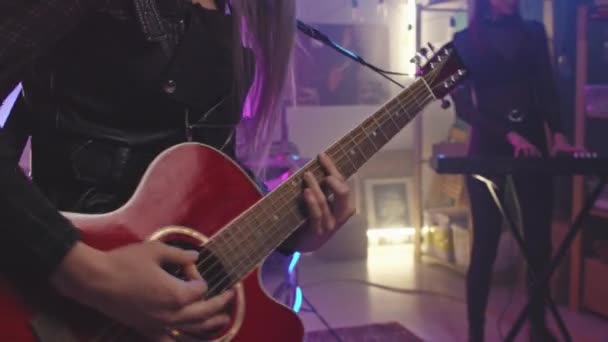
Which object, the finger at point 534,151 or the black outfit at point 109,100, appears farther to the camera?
the finger at point 534,151

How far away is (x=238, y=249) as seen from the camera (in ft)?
2.63

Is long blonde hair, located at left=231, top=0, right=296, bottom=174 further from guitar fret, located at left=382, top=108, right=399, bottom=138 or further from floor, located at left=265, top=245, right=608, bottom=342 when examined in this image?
floor, located at left=265, top=245, right=608, bottom=342

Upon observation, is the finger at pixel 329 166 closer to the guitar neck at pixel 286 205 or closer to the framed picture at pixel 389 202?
the guitar neck at pixel 286 205

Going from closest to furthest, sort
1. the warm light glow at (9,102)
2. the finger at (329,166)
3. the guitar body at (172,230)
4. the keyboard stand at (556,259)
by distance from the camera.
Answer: the guitar body at (172,230) < the warm light glow at (9,102) < the finger at (329,166) < the keyboard stand at (556,259)

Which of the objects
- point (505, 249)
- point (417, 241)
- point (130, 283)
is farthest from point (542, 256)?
point (130, 283)

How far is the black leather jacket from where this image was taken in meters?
0.73

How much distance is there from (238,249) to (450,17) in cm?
331

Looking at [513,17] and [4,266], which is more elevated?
[513,17]

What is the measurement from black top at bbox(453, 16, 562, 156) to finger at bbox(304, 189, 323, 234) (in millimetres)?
1687

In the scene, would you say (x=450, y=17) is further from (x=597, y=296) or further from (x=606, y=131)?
(x=597, y=296)

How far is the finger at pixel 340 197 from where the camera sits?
36.1 inches

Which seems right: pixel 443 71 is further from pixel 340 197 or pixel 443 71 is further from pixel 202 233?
pixel 202 233

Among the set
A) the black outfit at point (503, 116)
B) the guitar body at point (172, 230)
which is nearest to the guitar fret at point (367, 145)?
the guitar body at point (172, 230)

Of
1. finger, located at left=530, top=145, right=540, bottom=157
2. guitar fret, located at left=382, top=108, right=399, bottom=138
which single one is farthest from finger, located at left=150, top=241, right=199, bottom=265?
finger, located at left=530, top=145, right=540, bottom=157
